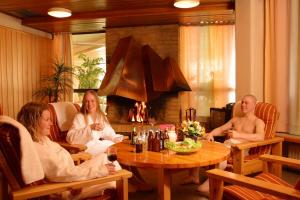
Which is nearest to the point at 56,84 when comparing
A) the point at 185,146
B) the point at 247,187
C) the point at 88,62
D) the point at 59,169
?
the point at 88,62

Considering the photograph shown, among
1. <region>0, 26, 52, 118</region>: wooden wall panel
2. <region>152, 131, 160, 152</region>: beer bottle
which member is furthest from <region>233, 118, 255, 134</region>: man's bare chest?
<region>0, 26, 52, 118</region>: wooden wall panel

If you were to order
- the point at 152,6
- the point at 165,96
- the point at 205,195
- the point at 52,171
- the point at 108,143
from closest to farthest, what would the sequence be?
1. the point at 52,171
2. the point at 205,195
3. the point at 108,143
4. the point at 152,6
5. the point at 165,96

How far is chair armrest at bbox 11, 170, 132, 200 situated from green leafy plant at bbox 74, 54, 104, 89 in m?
4.37

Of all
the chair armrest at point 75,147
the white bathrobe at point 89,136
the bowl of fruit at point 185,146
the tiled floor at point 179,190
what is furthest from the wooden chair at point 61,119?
the bowl of fruit at point 185,146

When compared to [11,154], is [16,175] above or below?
below

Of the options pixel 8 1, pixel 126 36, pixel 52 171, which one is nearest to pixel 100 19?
pixel 126 36

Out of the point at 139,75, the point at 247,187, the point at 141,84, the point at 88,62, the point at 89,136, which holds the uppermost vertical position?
the point at 88,62

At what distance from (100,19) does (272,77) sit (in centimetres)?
280

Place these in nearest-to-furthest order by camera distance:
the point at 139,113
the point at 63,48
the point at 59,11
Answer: the point at 59,11 < the point at 139,113 < the point at 63,48

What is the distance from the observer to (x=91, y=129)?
9.52 feet

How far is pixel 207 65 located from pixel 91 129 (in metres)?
2.92

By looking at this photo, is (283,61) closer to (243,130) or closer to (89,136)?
(243,130)

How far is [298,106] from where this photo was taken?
3.51 meters

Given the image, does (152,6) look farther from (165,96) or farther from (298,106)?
(298,106)
